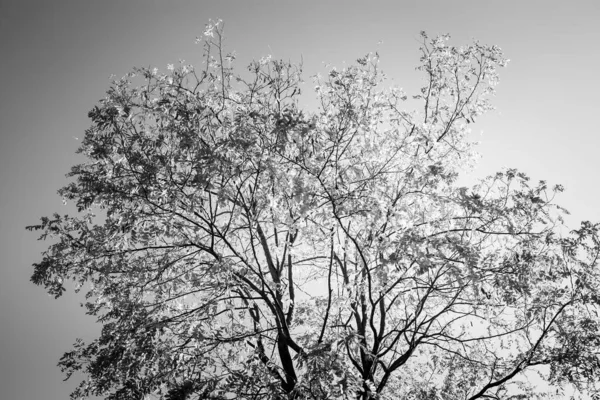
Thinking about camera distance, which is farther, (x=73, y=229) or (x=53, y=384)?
(x=53, y=384)

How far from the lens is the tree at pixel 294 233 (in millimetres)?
5926

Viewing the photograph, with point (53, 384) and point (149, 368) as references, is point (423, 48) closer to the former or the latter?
point (149, 368)

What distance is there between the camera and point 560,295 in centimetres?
711

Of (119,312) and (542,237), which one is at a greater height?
(542,237)

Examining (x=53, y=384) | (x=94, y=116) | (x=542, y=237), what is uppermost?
(x=53, y=384)

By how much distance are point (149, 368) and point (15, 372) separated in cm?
25281

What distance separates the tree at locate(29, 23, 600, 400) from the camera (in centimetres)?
593

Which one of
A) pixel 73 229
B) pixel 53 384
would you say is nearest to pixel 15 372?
pixel 53 384

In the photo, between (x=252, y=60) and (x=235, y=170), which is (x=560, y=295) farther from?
(x=252, y=60)

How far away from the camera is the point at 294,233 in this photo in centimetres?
707

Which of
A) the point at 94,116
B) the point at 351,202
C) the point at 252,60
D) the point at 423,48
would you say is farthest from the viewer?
the point at 423,48

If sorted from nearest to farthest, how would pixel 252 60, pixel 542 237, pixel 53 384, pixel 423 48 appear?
pixel 542 237, pixel 252 60, pixel 423 48, pixel 53 384

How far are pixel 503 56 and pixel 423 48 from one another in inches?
69.0

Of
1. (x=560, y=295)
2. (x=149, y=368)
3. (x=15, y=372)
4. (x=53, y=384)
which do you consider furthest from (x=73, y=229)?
(x=15, y=372)
